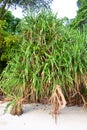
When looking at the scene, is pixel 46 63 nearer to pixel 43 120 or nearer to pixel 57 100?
pixel 57 100

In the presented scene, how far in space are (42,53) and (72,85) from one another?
606mm

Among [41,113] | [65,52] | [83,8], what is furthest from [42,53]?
[83,8]

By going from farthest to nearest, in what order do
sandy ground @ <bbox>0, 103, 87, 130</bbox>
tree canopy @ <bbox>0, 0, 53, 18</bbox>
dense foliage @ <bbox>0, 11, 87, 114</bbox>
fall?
tree canopy @ <bbox>0, 0, 53, 18</bbox>
dense foliage @ <bbox>0, 11, 87, 114</bbox>
sandy ground @ <bbox>0, 103, 87, 130</bbox>

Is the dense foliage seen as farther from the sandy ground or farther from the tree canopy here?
the tree canopy

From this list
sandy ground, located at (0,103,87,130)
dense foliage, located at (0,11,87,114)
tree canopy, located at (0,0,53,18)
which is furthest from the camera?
tree canopy, located at (0,0,53,18)

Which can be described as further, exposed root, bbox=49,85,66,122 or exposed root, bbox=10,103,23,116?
exposed root, bbox=10,103,23,116

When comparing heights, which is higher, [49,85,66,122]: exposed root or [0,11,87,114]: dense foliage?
[0,11,87,114]: dense foliage

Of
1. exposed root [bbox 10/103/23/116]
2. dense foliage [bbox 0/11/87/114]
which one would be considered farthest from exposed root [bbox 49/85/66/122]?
exposed root [bbox 10/103/23/116]

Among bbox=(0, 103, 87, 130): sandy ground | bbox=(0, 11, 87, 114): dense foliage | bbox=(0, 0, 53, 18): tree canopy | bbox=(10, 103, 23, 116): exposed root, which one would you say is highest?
bbox=(0, 0, 53, 18): tree canopy

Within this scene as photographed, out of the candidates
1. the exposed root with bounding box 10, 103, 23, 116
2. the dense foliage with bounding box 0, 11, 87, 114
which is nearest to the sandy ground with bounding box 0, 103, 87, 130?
the exposed root with bounding box 10, 103, 23, 116

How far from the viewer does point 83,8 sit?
867cm

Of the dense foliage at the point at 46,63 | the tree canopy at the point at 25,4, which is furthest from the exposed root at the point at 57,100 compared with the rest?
the tree canopy at the point at 25,4

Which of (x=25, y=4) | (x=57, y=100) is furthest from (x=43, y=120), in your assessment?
(x=25, y=4)

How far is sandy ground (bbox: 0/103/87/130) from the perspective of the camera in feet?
11.0
